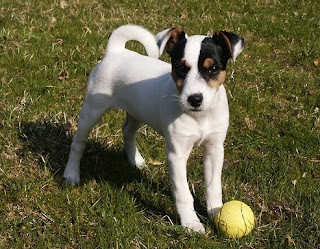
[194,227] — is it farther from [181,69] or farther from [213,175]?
[181,69]

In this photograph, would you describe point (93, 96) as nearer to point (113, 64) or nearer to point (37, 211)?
point (113, 64)

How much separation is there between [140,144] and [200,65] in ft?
6.29

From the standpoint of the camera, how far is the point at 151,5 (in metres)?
9.33

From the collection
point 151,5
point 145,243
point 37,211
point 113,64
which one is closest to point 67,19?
point 151,5

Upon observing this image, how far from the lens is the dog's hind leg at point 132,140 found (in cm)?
516

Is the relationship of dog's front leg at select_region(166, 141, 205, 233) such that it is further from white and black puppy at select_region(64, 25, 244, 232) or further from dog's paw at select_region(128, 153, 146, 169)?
dog's paw at select_region(128, 153, 146, 169)

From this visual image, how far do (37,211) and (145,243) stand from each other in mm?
1040

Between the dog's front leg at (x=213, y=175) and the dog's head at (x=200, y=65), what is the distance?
430 mm

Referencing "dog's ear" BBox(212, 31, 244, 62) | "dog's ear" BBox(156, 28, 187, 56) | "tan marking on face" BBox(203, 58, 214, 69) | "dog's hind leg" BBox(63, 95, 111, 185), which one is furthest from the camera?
"dog's hind leg" BBox(63, 95, 111, 185)

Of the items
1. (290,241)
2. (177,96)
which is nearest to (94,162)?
(177,96)

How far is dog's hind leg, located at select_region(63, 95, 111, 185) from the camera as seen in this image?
473 cm

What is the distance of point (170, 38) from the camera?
407cm

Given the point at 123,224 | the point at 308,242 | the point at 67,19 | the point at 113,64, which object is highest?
the point at 113,64

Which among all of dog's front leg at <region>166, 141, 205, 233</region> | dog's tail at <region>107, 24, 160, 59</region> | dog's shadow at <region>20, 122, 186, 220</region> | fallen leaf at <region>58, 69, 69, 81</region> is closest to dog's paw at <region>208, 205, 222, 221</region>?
dog's front leg at <region>166, 141, 205, 233</region>
